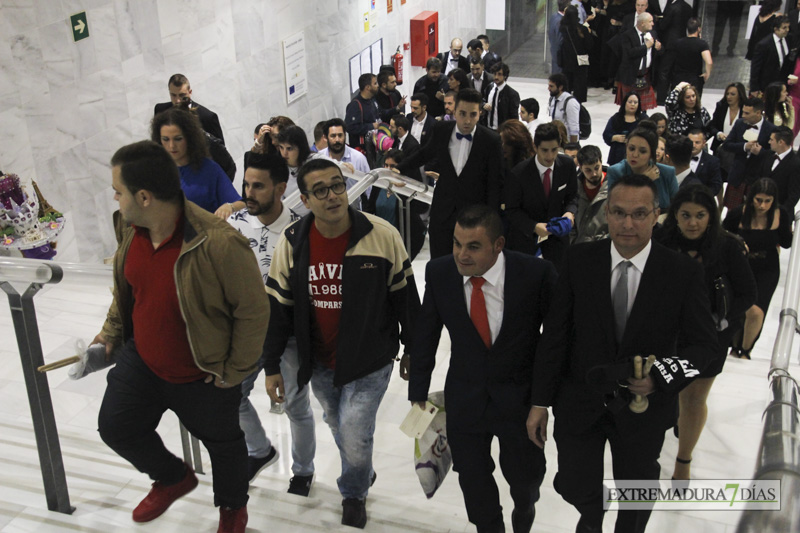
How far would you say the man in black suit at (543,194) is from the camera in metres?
5.73

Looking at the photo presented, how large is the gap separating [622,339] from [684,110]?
21.5ft

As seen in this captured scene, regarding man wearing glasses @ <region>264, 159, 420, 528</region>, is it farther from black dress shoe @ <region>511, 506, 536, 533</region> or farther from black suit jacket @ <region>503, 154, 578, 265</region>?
black suit jacket @ <region>503, 154, 578, 265</region>

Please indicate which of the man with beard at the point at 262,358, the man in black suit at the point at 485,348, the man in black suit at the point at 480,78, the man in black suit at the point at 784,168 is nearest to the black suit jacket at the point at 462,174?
the man with beard at the point at 262,358

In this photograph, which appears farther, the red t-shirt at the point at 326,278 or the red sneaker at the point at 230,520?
the red t-shirt at the point at 326,278

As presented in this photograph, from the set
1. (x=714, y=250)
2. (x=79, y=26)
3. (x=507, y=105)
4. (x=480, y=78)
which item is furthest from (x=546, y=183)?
(x=480, y=78)

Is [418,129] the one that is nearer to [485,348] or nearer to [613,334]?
[485,348]

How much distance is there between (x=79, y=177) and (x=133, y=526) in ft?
15.7

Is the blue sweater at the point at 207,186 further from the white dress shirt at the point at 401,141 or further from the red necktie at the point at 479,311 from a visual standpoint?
the white dress shirt at the point at 401,141

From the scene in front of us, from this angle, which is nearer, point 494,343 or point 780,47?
point 494,343

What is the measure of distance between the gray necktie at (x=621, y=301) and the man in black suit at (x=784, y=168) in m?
4.92

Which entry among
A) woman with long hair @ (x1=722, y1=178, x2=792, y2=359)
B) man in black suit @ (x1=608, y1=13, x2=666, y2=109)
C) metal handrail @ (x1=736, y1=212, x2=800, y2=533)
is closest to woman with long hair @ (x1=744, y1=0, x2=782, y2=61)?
man in black suit @ (x1=608, y1=13, x2=666, y2=109)

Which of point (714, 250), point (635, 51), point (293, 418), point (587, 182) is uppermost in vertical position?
point (714, 250)

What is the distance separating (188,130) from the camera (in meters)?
4.42

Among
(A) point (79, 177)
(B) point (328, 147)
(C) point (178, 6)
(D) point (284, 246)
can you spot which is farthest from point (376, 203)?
(D) point (284, 246)
